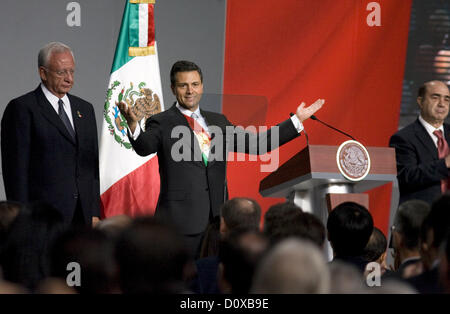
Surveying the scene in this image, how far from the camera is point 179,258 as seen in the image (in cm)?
142

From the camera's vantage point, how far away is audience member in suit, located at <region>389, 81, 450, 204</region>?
367 cm

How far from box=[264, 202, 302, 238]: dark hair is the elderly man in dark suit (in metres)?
1.51

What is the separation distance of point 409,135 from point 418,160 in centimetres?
15

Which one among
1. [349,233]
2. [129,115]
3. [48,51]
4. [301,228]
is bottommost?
[349,233]

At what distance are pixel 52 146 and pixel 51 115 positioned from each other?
0.55 ft

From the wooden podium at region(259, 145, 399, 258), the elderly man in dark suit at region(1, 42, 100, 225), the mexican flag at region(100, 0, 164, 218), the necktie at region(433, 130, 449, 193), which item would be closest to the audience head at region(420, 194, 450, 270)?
the wooden podium at region(259, 145, 399, 258)

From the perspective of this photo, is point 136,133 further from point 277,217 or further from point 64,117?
point 277,217

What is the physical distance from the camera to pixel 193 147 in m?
3.49

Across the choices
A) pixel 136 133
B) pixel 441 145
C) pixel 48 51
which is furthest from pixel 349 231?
pixel 48 51

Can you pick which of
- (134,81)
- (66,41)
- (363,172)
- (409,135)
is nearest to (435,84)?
(409,135)

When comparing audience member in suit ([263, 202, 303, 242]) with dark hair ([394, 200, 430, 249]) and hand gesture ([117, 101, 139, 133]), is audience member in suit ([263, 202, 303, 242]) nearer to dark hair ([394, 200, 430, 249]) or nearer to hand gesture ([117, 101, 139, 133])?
dark hair ([394, 200, 430, 249])

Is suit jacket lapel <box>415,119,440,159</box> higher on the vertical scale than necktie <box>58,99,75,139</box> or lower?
lower

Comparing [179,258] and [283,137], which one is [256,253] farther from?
[283,137]

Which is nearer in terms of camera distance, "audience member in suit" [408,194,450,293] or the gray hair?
"audience member in suit" [408,194,450,293]
